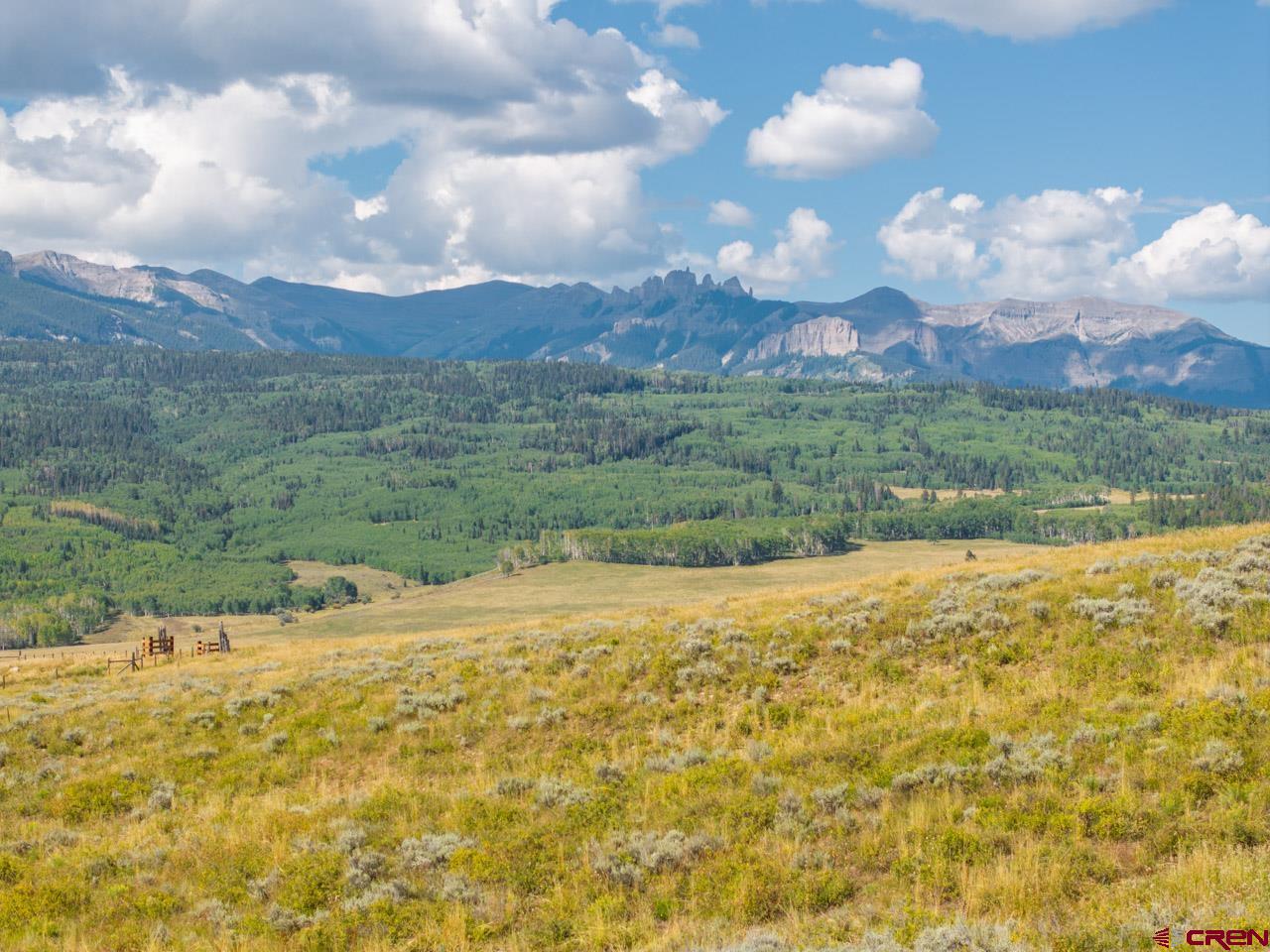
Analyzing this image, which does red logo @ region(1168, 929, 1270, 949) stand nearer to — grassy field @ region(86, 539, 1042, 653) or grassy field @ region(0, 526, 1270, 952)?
grassy field @ region(0, 526, 1270, 952)

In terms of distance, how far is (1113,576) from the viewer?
3181 cm

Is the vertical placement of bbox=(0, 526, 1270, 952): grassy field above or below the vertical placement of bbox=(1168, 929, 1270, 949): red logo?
below

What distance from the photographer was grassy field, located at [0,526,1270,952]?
53.2 ft

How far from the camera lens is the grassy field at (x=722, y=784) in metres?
16.2

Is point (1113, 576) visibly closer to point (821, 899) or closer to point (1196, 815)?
point (1196, 815)

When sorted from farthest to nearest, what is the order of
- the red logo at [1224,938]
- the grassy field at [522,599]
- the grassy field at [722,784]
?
the grassy field at [522,599] < the grassy field at [722,784] < the red logo at [1224,938]

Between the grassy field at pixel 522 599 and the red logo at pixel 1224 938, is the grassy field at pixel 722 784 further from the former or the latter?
the grassy field at pixel 522 599

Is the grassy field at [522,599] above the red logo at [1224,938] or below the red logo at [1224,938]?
below

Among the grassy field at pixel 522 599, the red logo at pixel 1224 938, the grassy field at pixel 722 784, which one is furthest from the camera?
the grassy field at pixel 522 599

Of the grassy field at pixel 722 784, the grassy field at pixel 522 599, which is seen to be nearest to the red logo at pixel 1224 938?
the grassy field at pixel 722 784

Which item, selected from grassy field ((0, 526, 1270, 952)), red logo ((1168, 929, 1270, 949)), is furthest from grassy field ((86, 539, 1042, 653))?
red logo ((1168, 929, 1270, 949))

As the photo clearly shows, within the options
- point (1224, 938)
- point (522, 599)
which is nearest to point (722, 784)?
point (1224, 938)

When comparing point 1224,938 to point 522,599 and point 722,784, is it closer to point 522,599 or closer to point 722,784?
point 722,784

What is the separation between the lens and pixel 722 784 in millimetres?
22125
